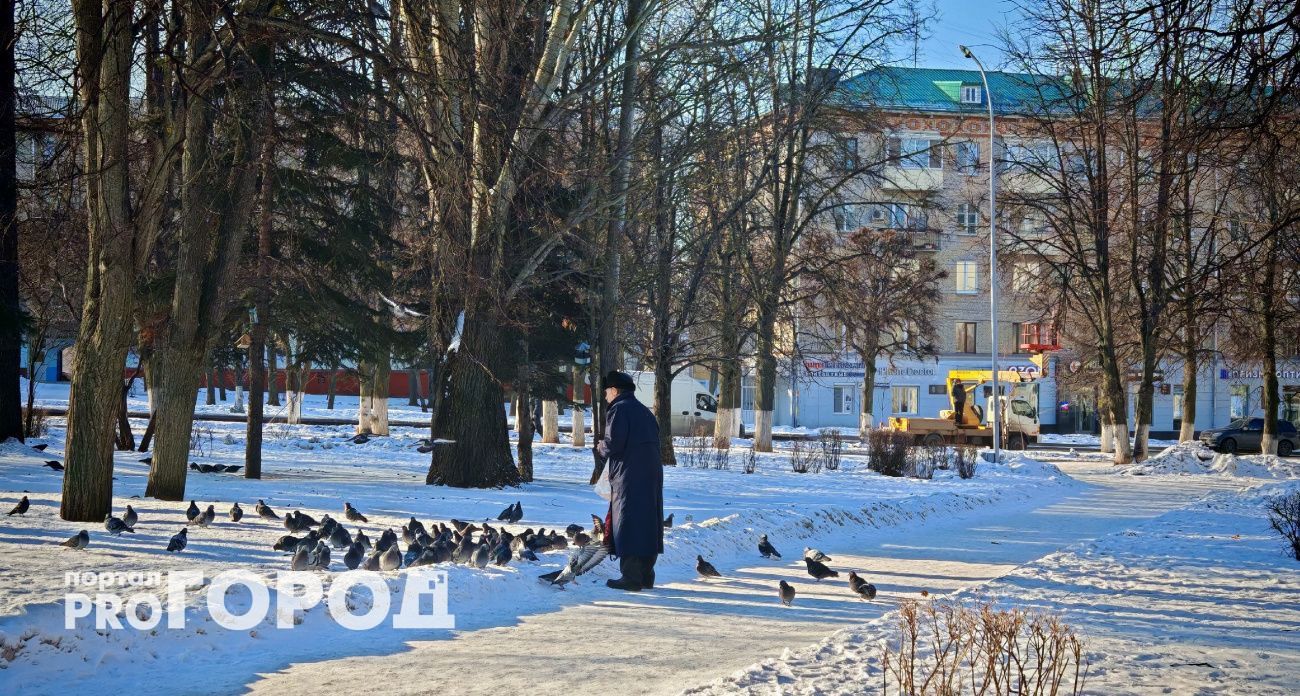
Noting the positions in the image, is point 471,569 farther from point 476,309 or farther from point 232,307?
point 232,307

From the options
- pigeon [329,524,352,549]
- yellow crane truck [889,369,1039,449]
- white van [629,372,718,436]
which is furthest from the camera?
white van [629,372,718,436]

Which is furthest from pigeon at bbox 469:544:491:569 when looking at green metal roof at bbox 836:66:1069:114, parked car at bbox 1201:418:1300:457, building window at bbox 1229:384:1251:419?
building window at bbox 1229:384:1251:419

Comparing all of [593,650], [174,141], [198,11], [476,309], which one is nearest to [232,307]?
[476,309]

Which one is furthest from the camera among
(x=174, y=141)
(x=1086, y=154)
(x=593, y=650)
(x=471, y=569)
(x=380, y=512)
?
(x=1086, y=154)

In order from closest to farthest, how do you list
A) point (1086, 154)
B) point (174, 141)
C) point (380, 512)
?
point (174, 141), point (380, 512), point (1086, 154)

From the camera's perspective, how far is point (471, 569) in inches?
395

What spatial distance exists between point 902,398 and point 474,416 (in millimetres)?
46079

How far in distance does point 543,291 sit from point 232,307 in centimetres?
605

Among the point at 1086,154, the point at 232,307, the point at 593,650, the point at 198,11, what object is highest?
the point at 1086,154

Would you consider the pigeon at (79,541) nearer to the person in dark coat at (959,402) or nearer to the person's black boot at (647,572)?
the person's black boot at (647,572)

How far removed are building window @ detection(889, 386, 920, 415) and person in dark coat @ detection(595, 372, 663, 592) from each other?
53.1 metres

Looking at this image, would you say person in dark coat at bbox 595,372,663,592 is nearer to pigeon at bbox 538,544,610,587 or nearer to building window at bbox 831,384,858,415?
pigeon at bbox 538,544,610,587

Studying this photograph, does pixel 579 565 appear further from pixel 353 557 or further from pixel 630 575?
pixel 353 557

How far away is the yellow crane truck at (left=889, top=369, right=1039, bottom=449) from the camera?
4084 centimetres
